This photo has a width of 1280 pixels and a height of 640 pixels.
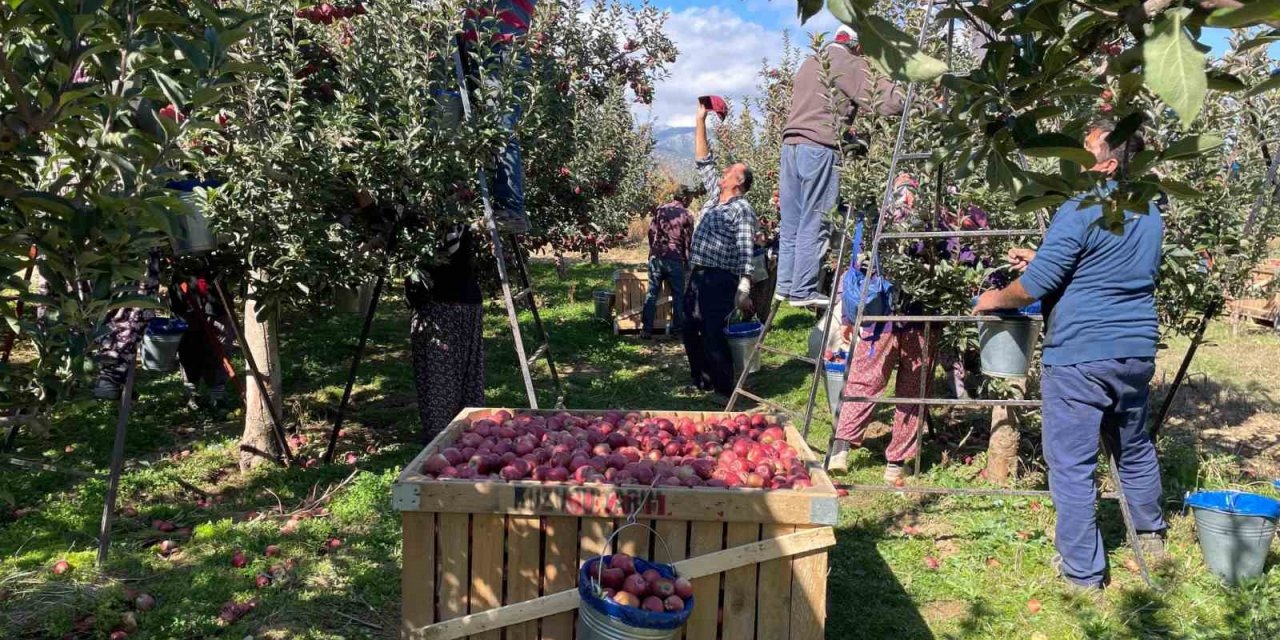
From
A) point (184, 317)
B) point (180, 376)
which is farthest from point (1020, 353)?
point (180, 376)

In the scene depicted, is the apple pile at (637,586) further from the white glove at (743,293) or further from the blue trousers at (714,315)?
the blue trousers at (714,315)

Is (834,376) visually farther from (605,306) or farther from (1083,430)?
(605,306)

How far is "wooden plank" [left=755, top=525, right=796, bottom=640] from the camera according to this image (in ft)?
9.04

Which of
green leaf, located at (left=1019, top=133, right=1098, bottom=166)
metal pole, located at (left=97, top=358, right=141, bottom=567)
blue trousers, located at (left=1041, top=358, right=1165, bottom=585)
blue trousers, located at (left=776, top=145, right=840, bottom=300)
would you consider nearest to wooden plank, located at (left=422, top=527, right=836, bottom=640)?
blue trousers, located at (left=1041, top=358, right=1165, bottom=585)

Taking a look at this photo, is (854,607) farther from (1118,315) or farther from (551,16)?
(551,16)

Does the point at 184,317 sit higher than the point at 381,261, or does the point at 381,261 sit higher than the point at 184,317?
the point at 381,261

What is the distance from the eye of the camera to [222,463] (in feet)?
17.5

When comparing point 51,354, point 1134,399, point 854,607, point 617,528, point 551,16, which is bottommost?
point 854,607

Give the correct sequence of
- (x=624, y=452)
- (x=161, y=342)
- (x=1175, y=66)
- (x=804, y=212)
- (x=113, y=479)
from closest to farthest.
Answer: (x=1175, y=66) → (x=624, y=452) → (x=113, y=479) → (x=804, y=212) → (x=161, y=342)

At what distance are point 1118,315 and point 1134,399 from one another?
431 millimetres

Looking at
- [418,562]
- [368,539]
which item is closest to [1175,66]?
[418,562]

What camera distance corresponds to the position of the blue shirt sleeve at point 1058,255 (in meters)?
3.63

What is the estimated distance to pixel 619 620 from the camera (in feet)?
7.41

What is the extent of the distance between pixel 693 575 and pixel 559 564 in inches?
17.4
